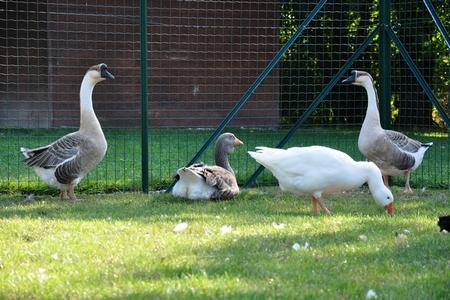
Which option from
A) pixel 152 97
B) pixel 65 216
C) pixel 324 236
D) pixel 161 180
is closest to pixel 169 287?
pixel 324 236

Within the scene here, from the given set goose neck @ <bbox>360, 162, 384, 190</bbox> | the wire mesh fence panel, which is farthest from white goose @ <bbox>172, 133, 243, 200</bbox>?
the wire mesh fence panel

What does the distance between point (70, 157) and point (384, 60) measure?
4776 millimetres

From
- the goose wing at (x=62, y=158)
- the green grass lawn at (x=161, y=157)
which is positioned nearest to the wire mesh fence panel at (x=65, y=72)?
the green grass lawn at (x=161, y=157)

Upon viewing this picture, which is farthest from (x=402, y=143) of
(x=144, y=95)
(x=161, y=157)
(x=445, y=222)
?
(x=161, y=157)

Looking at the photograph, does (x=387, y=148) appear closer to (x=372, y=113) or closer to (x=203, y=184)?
(x=372, y=113)

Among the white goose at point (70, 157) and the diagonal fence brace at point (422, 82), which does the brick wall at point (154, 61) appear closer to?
the diagonal fence brace at point (422, 82)

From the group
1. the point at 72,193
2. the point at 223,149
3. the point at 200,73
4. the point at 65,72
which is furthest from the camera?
the point at 200,73

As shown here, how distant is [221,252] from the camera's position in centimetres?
571

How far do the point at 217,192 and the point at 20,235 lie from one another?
285 centimetres

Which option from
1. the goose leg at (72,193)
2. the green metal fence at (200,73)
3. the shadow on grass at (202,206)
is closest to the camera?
the shadow on grass at (202,206)

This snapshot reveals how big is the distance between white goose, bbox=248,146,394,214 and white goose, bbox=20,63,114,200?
8.47 feet

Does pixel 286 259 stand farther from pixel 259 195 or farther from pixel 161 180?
pixel 161 180

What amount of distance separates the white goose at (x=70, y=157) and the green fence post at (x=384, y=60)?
13.9 ft

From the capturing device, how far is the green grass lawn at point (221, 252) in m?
4.62
